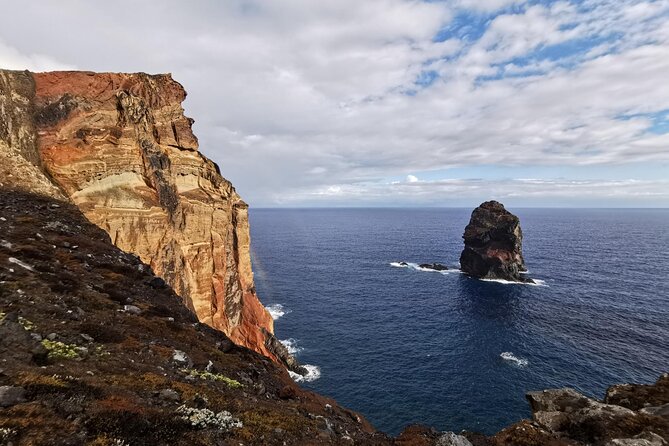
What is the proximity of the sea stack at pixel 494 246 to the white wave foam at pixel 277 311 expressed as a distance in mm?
71233

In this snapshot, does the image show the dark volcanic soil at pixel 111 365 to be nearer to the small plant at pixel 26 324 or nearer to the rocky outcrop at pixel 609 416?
the small plant at pixel 26 324

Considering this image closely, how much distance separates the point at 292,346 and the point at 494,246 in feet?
282

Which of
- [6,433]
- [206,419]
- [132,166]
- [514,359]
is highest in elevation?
[132,166]

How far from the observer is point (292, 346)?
70.2 metres

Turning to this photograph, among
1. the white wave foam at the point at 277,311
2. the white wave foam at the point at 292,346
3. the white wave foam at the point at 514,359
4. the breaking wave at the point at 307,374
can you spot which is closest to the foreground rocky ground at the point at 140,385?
the breaking wave at the point at 307,374

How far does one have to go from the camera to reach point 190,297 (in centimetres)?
4856

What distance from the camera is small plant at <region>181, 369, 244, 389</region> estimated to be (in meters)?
15.9

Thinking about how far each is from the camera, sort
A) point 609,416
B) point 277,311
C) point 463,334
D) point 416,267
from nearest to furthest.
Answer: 1. point 609,416
2. point 463,334
3. point 277,311
4. point 416,267

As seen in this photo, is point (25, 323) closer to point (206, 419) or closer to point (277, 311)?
point (206, 419)

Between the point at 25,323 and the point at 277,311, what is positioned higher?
the point at 25,323

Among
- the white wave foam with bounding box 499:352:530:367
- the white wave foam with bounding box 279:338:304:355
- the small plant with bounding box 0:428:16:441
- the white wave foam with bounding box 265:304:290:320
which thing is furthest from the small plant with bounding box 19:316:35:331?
the white wave foam with bounding box 265:304:290:320

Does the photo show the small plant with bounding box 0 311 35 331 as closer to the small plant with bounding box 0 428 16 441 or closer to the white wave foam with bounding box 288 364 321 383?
the small plant with bounding box 0 428 16 441

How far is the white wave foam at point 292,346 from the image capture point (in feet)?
223

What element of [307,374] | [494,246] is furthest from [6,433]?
[494,246]
